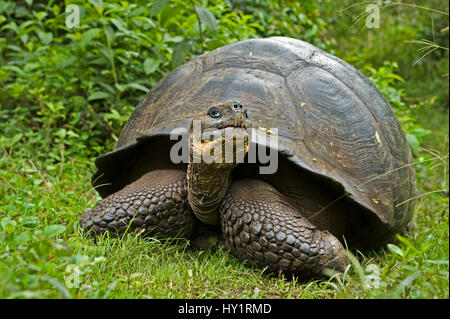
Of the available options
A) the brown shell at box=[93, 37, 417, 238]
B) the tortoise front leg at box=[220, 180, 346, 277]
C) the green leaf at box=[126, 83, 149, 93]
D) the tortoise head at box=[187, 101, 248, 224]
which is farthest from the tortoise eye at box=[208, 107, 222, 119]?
the green leaf at box=[126, 83, 149, 93]

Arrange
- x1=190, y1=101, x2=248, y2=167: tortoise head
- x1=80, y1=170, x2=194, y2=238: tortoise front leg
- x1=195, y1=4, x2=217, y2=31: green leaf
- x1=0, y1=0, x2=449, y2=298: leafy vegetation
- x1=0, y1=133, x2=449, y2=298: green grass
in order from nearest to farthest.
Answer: x1=0, y1=133, x2=449, y2=298: green grass < x1=0, y1=0, x2=449, y2=298: leafy vegetation < x1=190, y1=101, x2=248, y2=167: tortoise head < x1=80, y1=170, x2=194, y2=238: tortoise front leg < x1=195, y1=4, x2=217, y2=31: green leaf

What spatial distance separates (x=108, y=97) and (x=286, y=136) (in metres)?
2.87

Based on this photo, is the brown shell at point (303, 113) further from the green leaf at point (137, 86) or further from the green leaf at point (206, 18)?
the green leaf at point (137, 86)

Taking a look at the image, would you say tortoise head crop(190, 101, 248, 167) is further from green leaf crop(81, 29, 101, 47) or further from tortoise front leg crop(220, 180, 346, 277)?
green leaf crop(81, 29, 101, 47)

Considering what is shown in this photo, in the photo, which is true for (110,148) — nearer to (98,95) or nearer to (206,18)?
(98,95)

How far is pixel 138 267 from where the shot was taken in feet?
8.07

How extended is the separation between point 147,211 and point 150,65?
2408 millimetres

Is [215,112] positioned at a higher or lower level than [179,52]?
lower

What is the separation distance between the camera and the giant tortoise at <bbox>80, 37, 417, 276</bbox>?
2.55 m

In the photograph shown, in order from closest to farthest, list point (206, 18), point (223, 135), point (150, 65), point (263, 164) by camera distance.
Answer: point (223, 135) < point (263, 164) < point (206, 18) < point (150, 65)

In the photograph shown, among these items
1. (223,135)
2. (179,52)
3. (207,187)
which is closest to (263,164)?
(207,187)

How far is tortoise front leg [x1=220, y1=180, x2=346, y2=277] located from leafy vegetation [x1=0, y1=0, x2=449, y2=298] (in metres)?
0.09
